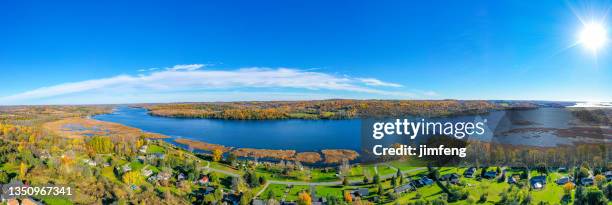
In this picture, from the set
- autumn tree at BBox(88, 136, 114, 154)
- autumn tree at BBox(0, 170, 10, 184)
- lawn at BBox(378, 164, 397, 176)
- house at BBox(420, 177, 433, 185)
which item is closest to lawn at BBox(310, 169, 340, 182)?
lawn at BBox(378, 164, 397, 176)

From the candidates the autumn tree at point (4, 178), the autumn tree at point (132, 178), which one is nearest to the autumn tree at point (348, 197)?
the autumn tree at point (132, 178)

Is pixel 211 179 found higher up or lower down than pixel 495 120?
lower down

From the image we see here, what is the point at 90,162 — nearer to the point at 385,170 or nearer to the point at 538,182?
the point at 385,170

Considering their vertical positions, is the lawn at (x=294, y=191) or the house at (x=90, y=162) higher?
the house at (x=90, y=162)

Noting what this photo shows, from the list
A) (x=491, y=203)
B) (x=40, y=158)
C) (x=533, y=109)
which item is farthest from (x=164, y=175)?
(x=533, y=109)

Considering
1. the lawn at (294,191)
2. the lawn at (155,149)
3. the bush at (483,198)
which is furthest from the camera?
the lawn at (155,149)

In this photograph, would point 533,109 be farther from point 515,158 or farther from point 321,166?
point 321,166

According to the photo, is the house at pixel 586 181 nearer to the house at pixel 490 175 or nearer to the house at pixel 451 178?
the house at pixel 490 175

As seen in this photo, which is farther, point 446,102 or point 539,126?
point 446,102

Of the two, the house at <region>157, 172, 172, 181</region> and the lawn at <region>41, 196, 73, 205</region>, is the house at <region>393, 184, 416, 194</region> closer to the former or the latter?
the house at <region>157, 172, 172, 181</region>
